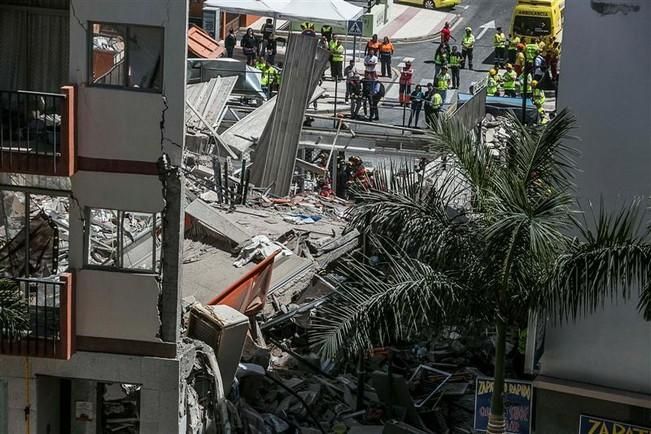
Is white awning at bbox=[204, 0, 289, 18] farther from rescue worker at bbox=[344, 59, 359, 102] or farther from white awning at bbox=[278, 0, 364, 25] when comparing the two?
rescue worker at bbox=[344, 59, 359, 102]

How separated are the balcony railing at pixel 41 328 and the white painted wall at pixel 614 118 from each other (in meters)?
6.77

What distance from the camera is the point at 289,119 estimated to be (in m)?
32.2

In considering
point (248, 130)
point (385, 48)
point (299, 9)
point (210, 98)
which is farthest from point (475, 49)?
point (248, 130)

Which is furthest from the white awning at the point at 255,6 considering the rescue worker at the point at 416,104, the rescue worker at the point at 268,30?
the rescue worker at the point at 416,104

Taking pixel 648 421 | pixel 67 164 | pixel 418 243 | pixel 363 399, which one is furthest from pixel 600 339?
pixel 67 164

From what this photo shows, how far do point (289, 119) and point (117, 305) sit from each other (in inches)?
546

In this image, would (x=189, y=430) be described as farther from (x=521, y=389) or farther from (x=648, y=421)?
(x=648, y=421)

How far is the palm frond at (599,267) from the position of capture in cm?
1619

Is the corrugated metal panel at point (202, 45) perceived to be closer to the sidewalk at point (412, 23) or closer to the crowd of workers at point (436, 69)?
the crowd of workers at point (436, 69)

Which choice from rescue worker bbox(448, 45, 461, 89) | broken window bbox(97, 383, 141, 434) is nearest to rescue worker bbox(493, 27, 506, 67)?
rescue worker bbox(448, 45, 461, 89)

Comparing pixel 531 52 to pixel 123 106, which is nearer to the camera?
pixel 123 106

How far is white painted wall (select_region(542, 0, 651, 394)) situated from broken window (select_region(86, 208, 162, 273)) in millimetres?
5708

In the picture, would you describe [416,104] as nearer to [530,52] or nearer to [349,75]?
[349,75]

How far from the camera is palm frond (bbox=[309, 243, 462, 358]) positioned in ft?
55.6
